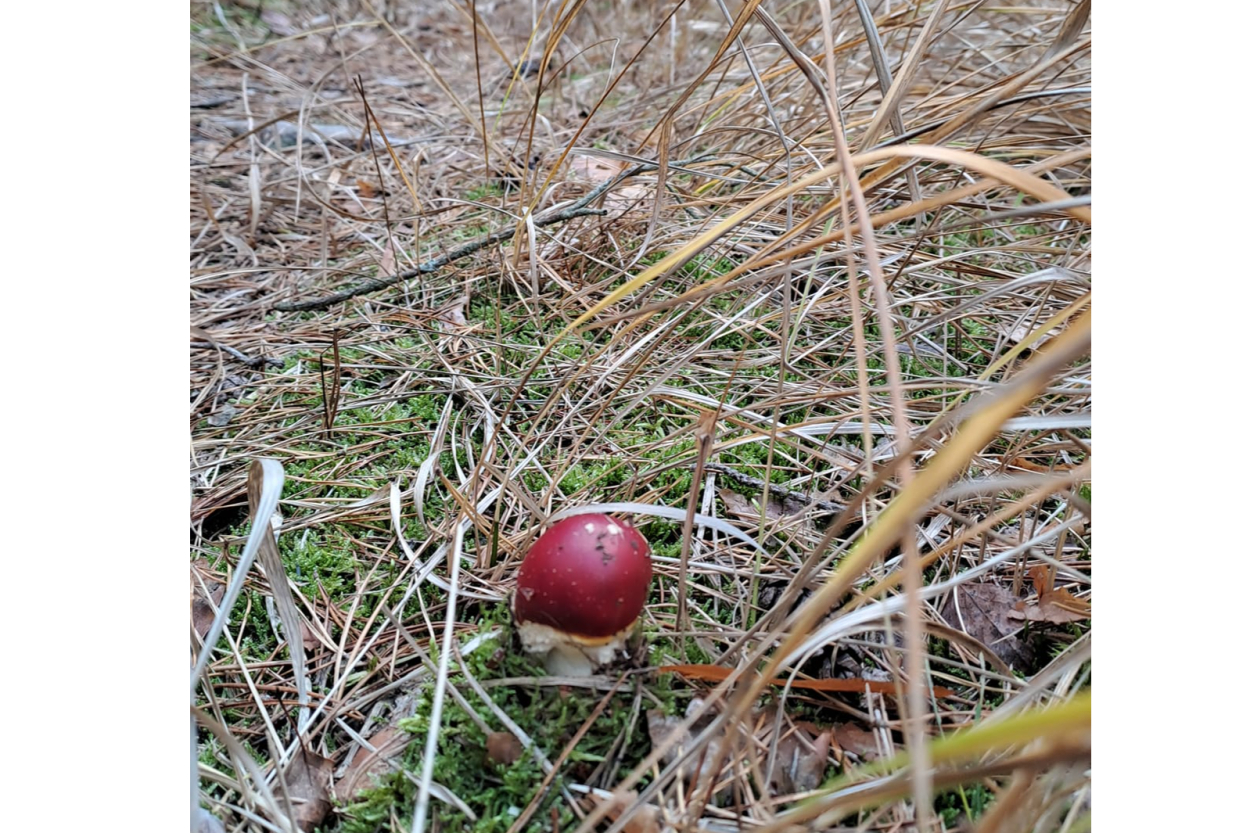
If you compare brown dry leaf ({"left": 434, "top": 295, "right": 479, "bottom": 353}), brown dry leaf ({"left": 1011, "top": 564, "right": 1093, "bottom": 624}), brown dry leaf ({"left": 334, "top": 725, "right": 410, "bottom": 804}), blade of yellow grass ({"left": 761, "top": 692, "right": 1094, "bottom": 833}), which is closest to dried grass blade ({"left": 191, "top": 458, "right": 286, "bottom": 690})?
brown dry leaf ({"left": 334, "top": 725, "right": 410, "bottom": 804})

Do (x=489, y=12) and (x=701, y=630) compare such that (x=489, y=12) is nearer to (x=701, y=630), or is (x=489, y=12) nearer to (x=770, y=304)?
(x=770, y=304)

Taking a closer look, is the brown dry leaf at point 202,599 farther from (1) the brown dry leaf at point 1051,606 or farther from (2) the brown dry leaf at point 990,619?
(1) the brown dry leaf at point 1051,606

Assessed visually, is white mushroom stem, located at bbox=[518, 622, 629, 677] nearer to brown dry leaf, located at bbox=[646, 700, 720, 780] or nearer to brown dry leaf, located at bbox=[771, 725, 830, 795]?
brown dry leaf, located at bbox=[646, 700, 720, 780]

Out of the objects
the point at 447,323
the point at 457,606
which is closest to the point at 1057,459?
the point at 457,606

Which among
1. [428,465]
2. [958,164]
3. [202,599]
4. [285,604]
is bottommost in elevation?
[202,599]

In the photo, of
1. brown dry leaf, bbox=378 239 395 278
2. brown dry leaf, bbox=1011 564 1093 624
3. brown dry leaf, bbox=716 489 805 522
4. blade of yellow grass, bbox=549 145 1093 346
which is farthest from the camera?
brown dry leaf, bbox=378 239 395 278

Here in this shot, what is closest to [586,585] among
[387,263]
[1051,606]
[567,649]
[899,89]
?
[567,649]

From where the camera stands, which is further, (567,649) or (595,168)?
(595,168)

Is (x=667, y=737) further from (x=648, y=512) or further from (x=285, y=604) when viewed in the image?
(x=285, y=604)

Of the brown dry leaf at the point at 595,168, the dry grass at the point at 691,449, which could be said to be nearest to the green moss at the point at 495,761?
the dry grass at the point at 691,449
